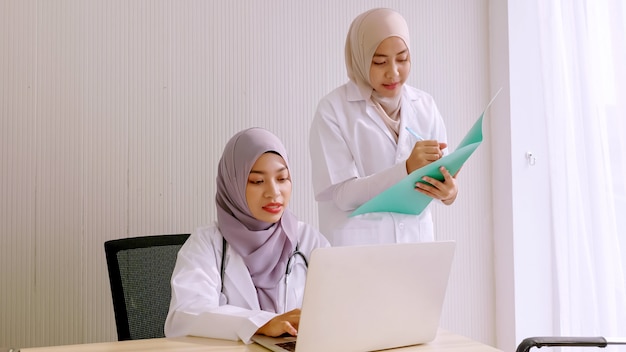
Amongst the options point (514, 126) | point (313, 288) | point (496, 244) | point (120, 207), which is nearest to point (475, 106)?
point (514, 126)

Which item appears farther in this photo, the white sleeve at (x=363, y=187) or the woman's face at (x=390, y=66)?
the woman's face at (x=390, y=66)

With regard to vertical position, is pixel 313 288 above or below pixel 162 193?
below

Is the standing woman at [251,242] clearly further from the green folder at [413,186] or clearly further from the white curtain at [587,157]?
the white curtain at [587,157]

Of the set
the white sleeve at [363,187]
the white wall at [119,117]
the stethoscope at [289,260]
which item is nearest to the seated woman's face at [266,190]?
the stethoscope at [289,260]

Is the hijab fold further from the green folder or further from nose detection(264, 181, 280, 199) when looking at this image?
nose detection(264, 181, 280, 199)

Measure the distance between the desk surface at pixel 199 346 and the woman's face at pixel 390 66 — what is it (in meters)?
0.85

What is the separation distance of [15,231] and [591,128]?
6.85ft

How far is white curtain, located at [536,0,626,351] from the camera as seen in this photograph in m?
2.41

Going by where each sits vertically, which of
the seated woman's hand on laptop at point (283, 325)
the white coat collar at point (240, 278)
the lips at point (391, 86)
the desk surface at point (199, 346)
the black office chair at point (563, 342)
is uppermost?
the lips at point (391, 86)

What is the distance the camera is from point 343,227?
6.52 feet

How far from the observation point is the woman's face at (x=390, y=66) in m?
1.97

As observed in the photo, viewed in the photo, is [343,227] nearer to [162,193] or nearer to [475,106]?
[162,193]

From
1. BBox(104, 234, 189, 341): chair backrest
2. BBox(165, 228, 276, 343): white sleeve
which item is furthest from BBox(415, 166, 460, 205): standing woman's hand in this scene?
BBox(104, 234, 189, 341): chair backrest

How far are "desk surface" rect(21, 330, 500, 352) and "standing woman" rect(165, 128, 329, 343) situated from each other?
0.20 meters
